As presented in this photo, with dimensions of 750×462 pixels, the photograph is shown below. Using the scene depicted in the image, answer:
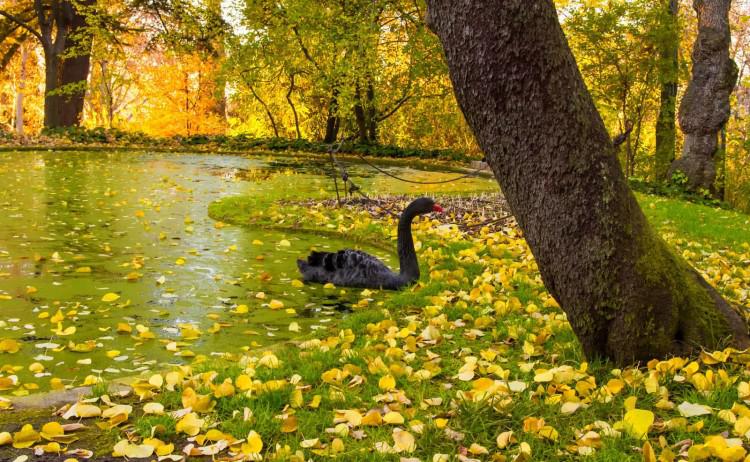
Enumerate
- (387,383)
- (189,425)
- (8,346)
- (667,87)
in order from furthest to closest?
(667,87), (8,346), (387,383), (189,425)

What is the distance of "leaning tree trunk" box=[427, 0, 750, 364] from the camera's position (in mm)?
3072

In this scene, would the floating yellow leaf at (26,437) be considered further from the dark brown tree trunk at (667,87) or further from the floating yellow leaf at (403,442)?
the dark brown tree trunk at (667,87)

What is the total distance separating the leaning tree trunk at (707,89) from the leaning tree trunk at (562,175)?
35.7 feet

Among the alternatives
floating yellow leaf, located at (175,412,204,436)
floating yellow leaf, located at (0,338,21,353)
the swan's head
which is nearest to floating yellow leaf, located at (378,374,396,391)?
floating yellow leaf, located at (175,412,204,436)

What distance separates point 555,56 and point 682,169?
39.1 feet

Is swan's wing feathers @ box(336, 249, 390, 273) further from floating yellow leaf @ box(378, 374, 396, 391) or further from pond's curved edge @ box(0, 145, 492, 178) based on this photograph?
pond's curved edge @ box(0, 145, 492, 178)

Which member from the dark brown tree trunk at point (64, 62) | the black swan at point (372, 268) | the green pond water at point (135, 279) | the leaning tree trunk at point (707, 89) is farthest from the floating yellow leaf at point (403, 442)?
the dark brown tree trunk at point (64, 62)

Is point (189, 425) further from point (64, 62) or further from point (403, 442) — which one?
point (64, 62)

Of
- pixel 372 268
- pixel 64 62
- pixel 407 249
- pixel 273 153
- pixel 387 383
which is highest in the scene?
pixel 64 62

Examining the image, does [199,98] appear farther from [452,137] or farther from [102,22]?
[452,137]

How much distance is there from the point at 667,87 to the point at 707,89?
327cm

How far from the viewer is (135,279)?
217 inches

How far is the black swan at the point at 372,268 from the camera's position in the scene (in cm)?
561

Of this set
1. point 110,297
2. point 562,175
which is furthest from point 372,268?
point 562,175
